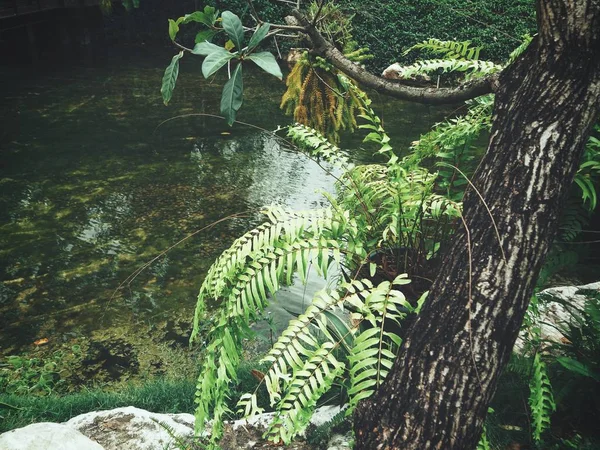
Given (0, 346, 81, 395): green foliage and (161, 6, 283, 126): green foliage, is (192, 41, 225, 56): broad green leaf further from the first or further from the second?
(0, 346, 81, 395): green foliage

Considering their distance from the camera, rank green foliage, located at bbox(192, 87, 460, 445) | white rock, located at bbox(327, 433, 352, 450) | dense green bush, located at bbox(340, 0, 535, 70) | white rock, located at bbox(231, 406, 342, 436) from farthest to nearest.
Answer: dense green bush, located at bbox(340, 0, 535, 70)
white rock, located at bbox(231, 406, 342, 436)
white rock, located at bbox(327, 433, 352, 450)
green foliage, located at bbox(192, 87, 460, 445)

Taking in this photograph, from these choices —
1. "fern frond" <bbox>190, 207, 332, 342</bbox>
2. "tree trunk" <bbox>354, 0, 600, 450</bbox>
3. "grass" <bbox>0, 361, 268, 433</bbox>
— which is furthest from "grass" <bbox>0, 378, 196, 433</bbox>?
"tree trunk" <bbox>354, 0, 600, 450</bbox>

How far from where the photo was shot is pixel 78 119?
24.9 feet

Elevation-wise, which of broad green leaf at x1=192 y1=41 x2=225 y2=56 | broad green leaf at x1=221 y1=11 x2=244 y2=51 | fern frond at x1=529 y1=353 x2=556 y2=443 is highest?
broad green leaf at x1=221 y1=11 x2=244 y2=51

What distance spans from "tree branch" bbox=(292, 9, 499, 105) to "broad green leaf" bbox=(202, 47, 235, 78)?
2.64ft

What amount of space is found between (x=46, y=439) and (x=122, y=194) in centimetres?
381

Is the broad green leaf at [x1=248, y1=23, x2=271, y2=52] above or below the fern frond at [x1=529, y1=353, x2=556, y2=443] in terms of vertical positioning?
above

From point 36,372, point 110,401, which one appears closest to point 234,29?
point 110,401

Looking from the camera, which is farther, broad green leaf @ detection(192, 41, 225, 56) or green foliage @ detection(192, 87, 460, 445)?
green foliage @ detection(192, 87, 460, 445)

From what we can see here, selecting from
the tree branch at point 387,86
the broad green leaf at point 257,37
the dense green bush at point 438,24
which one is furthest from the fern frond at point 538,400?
the dense green bush at point 438,24

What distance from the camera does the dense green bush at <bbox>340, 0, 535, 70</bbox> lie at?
10742mm

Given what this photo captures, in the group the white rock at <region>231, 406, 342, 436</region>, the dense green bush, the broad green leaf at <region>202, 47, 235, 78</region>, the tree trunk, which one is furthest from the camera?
the dense green bush

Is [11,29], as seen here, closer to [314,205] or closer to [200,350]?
[314,205]

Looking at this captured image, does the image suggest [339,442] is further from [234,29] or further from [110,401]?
[234,29]
